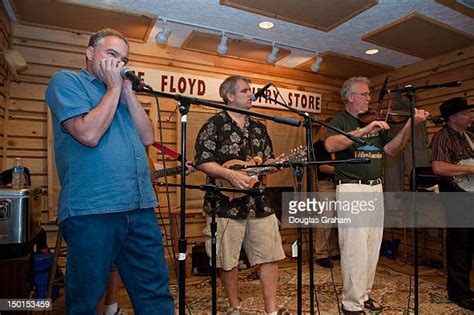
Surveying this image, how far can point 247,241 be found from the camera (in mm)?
2264

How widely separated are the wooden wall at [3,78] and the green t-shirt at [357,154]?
9.47ft

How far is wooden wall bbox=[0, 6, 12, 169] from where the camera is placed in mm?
2955

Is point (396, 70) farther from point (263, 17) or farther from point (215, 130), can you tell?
point (215, 130)

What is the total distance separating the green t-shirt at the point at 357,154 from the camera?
2396 millimetres

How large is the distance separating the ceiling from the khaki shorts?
6.42ft

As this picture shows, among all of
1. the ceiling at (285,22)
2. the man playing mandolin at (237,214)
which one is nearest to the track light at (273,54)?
the ceiling at (285,22)

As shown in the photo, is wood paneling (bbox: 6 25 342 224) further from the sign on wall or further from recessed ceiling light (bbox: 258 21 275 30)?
recessed ceiling light (bbox: 258 21 275 30)

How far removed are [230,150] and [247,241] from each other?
62 cm

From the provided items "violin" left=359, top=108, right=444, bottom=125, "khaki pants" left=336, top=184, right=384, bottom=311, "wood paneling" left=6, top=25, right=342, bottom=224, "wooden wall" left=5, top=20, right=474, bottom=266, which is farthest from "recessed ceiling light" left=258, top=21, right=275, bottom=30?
"khaki pants" left=336, top=184, right=384, bottom=311

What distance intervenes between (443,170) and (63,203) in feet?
9.17

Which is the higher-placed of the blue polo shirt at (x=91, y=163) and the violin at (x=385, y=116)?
the violin at (x=385, y=116)

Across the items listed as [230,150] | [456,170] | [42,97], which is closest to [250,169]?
[230,150]

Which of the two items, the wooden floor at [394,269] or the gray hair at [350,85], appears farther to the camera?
the wooden floor at [394,269]

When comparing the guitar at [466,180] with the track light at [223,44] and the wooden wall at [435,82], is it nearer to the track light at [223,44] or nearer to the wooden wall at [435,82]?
the wooden wall at [435,82]
